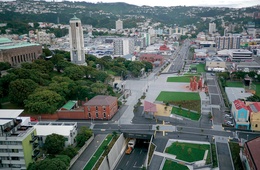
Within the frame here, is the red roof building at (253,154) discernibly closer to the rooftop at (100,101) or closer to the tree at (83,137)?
the tree at (83,137)

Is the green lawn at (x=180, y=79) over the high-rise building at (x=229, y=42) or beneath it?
beneath

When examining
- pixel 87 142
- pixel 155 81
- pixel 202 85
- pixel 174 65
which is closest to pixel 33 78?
pixel 87 142

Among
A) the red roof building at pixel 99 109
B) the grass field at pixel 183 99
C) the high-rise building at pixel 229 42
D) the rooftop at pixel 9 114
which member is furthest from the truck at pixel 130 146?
the high-rise building at pixel 229 42

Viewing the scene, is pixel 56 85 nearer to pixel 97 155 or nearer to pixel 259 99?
pixel 97 155

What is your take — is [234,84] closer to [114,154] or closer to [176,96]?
[176,96]

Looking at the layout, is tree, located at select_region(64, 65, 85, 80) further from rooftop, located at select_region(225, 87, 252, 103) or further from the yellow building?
the yellow building

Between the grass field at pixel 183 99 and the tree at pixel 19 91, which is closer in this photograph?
the tree at pixel 19 91

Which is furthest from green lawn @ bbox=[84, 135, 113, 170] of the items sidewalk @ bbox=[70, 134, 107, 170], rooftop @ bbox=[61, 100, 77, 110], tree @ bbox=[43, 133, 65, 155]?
rooftop @ bbox=[61, 100, 77, 110]
